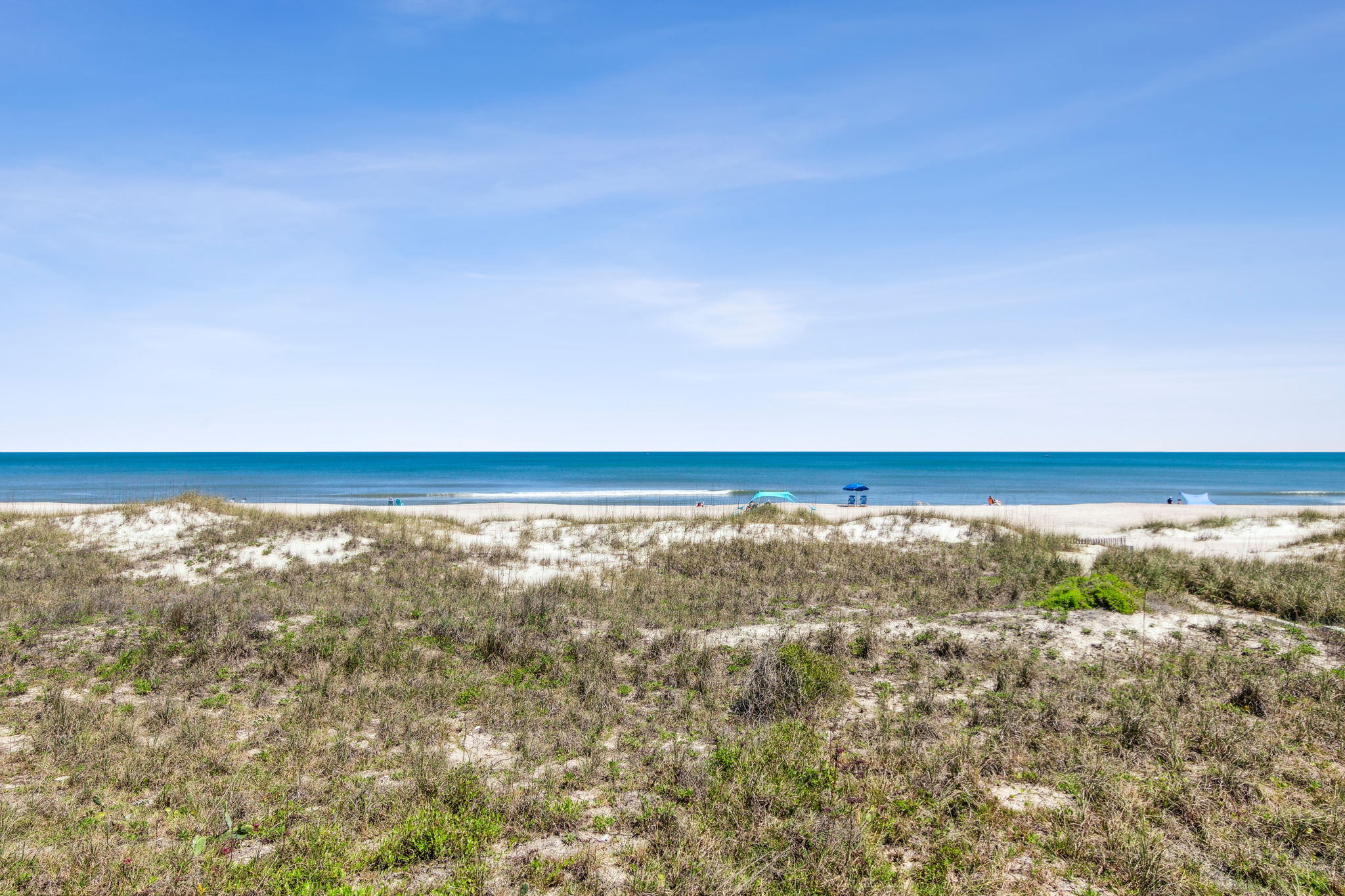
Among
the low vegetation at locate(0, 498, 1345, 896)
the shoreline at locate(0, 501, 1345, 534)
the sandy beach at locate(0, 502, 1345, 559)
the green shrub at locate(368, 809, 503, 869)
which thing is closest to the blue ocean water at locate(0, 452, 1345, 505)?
the shoreline at locate(0, 501, 1345, 534)

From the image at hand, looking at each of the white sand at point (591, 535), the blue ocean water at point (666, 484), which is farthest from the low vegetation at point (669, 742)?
the blue ocean water at point (666, 484)

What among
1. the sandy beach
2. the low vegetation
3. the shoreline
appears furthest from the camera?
the shoreline

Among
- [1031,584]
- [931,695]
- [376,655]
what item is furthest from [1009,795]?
[1031,584]

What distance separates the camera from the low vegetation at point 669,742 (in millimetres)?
4992

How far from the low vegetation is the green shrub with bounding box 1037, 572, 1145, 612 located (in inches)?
2.2

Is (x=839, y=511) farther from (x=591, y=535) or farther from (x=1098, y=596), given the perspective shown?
(x=1098, y=596)

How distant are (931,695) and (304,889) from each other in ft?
22.8

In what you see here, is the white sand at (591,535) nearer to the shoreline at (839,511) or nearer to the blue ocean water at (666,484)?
the shoreline at (839,511)

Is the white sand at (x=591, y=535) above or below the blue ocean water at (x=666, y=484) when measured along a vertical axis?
above

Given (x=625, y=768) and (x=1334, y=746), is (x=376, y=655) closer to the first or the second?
(x=625, y=768)

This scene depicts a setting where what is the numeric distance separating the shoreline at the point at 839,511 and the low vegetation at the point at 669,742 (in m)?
11.6

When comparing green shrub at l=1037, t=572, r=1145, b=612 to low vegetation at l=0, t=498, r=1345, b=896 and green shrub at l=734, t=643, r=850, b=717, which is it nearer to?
low vegetation at l=0, t=498, r=1345, b=896

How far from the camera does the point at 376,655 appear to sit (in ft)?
33.0

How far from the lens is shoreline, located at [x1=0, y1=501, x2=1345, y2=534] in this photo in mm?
25734
